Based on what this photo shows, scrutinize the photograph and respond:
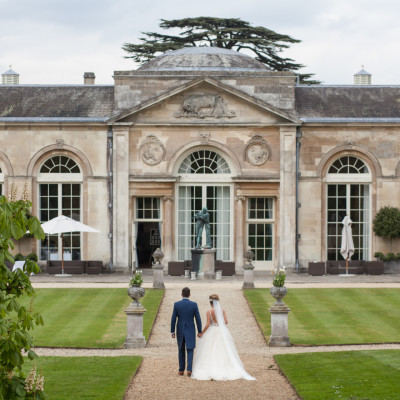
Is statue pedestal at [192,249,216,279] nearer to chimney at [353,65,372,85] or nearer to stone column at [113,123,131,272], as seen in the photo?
stone column at [113,123,131,272]

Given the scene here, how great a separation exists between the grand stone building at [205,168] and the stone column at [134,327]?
1502 centimetres

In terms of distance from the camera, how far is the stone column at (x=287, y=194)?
3259 centimetres

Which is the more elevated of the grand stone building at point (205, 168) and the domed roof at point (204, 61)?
the domed roof at point (204, 61)

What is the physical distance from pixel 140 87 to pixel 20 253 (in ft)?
24.4

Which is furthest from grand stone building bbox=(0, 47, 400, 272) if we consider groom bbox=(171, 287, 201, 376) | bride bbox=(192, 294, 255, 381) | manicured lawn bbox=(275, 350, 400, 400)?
groom bbox=(171, 287, 201, 376)

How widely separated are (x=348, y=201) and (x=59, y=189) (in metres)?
10.6

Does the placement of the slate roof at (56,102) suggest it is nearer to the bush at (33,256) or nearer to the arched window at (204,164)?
the arched window at (204,164)

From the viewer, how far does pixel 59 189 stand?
→ 32.9 meters

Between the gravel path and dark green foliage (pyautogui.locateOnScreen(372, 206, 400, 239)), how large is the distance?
31.2 feet

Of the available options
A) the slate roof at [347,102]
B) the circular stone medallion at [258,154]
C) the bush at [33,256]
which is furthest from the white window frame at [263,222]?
the bush at [33,256]

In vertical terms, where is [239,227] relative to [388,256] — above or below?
above

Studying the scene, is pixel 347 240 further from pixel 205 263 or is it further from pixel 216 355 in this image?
pixel 216 355

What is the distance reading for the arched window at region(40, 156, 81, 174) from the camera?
32938 mm

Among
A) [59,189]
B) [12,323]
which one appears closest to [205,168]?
[59,189]
